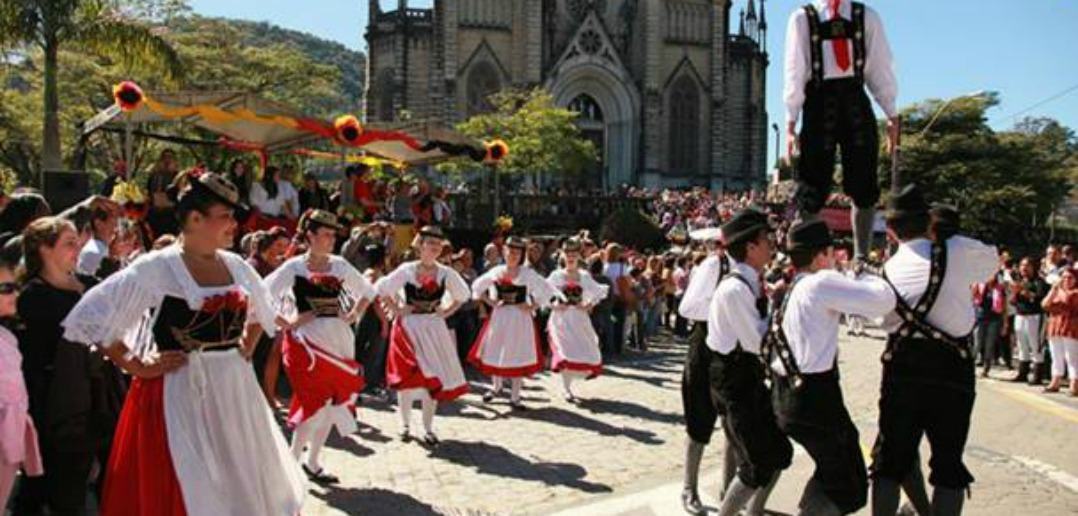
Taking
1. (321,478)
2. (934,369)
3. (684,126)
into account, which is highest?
(684,126)

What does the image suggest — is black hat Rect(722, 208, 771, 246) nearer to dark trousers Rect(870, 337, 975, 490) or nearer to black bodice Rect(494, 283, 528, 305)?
dark trousers Rect(870, 337, 975, 490)

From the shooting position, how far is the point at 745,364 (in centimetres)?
616

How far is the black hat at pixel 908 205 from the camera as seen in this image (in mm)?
5742

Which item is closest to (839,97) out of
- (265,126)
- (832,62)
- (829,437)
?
(832,62)

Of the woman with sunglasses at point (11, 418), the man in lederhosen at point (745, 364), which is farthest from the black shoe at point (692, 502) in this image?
the woman with sunglasses at point (11, 418)

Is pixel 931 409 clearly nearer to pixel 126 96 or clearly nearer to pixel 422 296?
pixel 422 296

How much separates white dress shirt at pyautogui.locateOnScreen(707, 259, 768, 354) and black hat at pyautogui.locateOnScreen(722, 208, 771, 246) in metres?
0.20

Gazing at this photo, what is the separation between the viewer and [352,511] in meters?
7.20

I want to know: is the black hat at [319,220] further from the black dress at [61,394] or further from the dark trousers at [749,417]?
Answer: the dark trousers at [749,417]

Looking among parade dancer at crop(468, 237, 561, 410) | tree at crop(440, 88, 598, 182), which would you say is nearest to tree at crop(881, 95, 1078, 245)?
tree at crop(440, 88, 598, 182)

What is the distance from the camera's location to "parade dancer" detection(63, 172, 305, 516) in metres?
4.77

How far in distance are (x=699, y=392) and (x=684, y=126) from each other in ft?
160

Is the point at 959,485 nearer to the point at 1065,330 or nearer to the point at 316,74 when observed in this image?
the point at 1065,330

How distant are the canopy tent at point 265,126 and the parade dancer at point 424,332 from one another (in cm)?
569
